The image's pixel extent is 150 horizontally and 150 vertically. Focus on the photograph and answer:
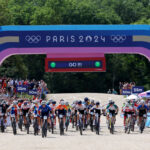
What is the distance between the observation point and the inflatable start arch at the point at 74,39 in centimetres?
2984

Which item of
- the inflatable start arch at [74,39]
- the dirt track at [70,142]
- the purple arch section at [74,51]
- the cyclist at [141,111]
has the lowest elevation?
the dirt track at [70,142]

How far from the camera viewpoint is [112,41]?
98.6ft

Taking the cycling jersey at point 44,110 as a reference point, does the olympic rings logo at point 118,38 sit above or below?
above

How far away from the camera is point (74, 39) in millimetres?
29891

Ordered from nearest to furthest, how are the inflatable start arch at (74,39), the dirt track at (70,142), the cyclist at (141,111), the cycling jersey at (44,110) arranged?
the dirt track at (70,142), the cycling jersey at (44,110), the cyclist at (141,111), the inflatable start arch at (74,39)

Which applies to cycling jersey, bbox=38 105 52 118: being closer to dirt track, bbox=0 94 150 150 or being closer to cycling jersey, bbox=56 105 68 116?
dirt track, bbox=0 94 150 150

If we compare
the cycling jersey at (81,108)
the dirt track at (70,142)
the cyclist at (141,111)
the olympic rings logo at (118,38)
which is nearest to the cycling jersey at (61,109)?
the cycling jersey at (81,108)

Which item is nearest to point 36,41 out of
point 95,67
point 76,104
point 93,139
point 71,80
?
point 95,67

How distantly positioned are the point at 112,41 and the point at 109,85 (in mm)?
49650

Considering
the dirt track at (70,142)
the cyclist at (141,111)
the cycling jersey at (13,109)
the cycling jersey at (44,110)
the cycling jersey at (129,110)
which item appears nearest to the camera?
the dirt track at (70,142)

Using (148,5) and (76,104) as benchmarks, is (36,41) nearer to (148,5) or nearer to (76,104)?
(76,104)

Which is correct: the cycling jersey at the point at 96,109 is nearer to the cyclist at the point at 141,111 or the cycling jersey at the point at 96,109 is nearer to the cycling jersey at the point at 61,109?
the cycling jersey at the point at 61,109

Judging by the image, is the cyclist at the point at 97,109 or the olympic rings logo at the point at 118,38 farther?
the olympic rings logo at the point at 118,38

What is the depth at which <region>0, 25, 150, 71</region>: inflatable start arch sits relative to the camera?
29844mm
